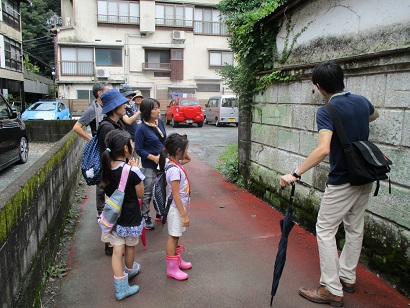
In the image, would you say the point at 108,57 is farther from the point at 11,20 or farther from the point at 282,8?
the point at 282,8

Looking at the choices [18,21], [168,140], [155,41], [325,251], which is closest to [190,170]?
[168,140]

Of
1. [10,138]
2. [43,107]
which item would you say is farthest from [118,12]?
[10,138]

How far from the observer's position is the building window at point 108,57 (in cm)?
2675

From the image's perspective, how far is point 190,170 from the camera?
28.1ft

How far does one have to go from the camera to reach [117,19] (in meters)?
26.6

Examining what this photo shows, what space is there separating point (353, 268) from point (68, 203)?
3920 millimetres

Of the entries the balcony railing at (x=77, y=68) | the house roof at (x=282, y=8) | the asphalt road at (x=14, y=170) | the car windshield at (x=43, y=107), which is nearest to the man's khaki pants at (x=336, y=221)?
the house roof at (x=282, y=8)

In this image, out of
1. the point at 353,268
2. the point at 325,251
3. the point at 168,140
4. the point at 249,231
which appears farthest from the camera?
the point at 249,231

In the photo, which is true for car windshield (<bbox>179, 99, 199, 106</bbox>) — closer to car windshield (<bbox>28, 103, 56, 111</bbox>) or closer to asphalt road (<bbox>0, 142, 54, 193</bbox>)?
car windshield (<bbox>28, 103, 56, 111</bbox>)

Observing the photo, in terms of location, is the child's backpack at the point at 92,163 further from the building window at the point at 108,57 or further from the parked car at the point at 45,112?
the building window at the point at 108,57

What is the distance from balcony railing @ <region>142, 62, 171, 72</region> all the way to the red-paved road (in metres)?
23.4

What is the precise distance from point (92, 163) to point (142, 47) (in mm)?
25020

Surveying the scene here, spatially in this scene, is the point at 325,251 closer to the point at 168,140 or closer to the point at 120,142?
the point at 168,140

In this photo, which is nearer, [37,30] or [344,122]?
[344,122]
